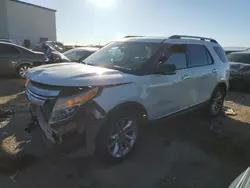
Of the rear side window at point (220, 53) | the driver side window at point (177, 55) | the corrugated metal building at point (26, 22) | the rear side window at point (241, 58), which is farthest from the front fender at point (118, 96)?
the corrugated metal building at point (26, 22)

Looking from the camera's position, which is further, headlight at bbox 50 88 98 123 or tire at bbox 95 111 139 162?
tire at bbox 95 111 139 162

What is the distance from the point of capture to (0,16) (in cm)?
2630

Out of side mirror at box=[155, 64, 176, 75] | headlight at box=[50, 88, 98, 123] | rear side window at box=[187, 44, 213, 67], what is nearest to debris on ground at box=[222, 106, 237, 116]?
rear side window at box=[187, 44, 213, 67]

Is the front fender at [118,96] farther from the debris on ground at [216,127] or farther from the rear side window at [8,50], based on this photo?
the rear side window at [8,50]

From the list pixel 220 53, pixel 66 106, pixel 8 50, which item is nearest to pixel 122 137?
pixel 66 106

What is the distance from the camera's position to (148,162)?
147 inches

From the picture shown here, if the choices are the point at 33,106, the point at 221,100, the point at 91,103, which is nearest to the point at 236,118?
the point at 221,100

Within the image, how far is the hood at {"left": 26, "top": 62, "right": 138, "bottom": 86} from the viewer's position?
3080 millimetres

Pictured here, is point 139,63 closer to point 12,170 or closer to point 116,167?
point 116,167

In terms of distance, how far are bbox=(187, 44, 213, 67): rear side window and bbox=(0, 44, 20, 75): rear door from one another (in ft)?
24.9

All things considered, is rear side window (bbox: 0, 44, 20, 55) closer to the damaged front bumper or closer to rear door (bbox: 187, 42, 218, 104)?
the damaged front bumper

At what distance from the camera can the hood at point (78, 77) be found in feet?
10.1

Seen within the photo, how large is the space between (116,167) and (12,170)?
1.46 meters

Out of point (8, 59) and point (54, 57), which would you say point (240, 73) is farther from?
point (8, 59)
